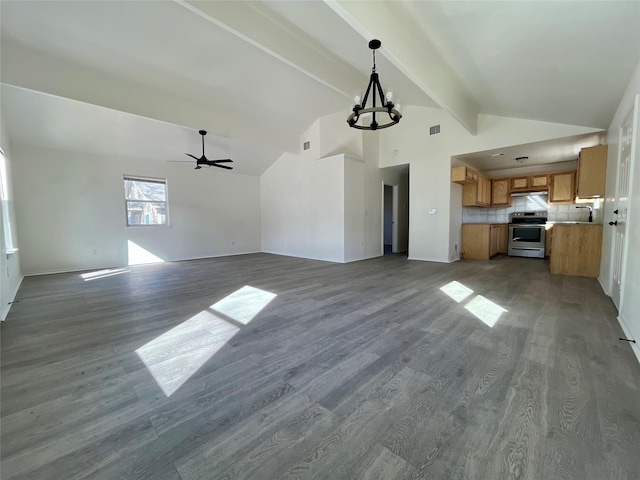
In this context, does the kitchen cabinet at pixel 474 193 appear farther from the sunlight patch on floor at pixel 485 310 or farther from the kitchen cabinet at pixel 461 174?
the sunlight patch on floor at pixel 485 310

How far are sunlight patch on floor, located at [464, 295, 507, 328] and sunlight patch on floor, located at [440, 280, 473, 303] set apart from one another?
16cm

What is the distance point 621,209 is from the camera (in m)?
2.97

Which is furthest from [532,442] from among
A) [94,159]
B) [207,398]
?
[94,159]

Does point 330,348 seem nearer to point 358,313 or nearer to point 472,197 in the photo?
point 358,313

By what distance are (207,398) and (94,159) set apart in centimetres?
677

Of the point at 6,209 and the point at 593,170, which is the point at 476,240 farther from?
the point at 6,209

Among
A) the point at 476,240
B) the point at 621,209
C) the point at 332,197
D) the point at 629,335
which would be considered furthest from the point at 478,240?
the point at 629,335

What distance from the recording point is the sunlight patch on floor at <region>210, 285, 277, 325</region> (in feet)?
9.59

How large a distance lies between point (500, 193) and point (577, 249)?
303 cm

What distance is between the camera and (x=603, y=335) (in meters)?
2.30

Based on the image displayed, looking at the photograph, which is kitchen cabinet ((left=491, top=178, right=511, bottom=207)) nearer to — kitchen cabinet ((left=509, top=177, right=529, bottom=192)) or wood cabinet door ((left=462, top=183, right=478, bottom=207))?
kitchen cabinet ((left=509, top=177, right=529, bottom=192))

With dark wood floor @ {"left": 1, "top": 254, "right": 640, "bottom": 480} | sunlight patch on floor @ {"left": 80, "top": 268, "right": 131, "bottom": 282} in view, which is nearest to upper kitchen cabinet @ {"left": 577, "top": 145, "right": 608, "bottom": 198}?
dark wood floor @ {"left": 1, "top": 254, "right": 640, "bottom": 480}

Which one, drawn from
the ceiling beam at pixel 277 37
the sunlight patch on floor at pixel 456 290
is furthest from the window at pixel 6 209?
the sunlight patch on floor at pixel 456 290

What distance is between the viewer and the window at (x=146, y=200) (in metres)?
6.49
